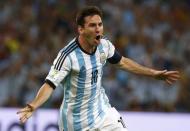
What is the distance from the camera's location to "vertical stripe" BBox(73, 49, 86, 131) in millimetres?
7258

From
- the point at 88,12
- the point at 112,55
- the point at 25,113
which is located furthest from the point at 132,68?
the point at 25,113

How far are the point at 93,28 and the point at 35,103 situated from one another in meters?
0.99

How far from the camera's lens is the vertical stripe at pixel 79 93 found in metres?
7.26

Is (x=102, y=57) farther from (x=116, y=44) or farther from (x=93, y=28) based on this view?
(x=116, y=44)

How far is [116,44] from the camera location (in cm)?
1313

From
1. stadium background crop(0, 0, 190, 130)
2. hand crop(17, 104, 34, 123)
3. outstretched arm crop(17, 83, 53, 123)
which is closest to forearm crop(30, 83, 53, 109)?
outstretched arm crop(17, 83, 53, 123)

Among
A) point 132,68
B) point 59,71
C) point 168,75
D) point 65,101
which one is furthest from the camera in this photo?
point 132,68

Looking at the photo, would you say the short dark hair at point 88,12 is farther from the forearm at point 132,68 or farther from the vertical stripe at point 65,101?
the forearm at point 132,68

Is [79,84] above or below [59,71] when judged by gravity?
below

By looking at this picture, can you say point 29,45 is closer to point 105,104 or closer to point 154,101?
point 154,101

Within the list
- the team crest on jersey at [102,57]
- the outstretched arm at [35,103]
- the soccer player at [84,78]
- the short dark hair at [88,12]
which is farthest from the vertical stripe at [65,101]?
the short dark hair at [88,12]

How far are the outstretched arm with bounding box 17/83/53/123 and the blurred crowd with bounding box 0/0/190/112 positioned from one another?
4814 millimetres

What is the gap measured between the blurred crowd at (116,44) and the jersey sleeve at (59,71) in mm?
4665

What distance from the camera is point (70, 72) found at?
7242 mm
